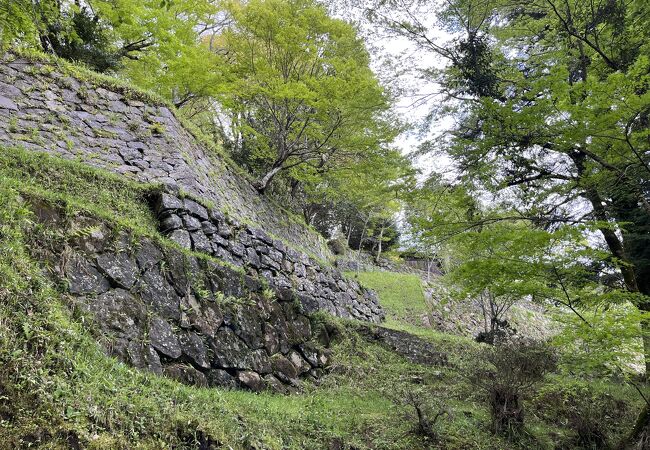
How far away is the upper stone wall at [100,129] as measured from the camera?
7625 millimetres

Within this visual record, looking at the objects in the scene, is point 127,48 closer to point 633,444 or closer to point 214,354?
point 214,354

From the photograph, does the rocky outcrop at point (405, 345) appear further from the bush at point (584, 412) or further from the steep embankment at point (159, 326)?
the bush at point (584, 412)

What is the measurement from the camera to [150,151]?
8961mm

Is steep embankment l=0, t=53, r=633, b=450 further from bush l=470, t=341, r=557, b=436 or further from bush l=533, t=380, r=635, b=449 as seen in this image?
bush l=470, t=341, r=557, b=436

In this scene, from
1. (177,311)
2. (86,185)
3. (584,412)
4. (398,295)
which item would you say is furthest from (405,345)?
(398,295)

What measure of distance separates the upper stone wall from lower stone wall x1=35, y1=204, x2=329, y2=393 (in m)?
2.67

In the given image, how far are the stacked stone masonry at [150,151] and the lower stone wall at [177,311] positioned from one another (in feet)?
3.46

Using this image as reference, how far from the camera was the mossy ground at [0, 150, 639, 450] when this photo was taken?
2818 millimetres

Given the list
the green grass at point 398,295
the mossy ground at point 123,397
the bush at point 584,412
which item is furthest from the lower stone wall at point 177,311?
the green grass at point 398,295

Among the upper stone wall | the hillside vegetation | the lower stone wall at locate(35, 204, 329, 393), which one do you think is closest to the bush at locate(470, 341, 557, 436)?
the hillside vegetation

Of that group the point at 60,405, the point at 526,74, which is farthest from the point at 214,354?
the point at 526,74

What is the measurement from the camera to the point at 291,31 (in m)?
11.0

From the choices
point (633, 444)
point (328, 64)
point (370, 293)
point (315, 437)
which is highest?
point (328, 64)

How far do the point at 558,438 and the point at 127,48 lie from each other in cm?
1513
